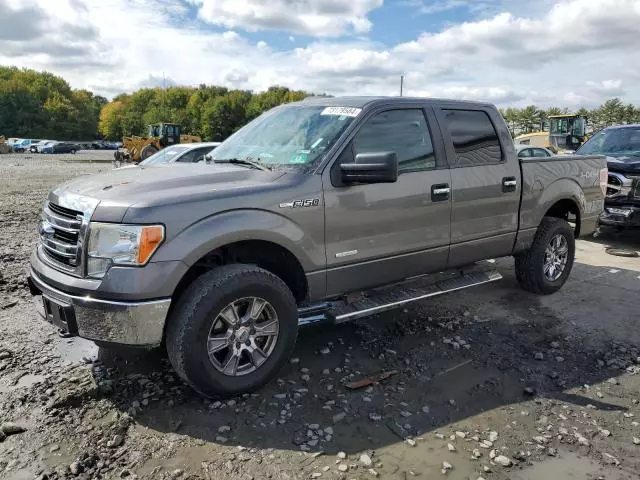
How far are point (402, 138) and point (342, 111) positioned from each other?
0.56 metres

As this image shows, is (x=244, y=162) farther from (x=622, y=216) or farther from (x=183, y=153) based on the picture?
(x=183, y=153)

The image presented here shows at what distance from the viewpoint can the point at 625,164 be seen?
859cm

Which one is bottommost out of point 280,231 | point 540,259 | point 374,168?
point 540,259

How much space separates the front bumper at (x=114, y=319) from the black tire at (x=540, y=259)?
404cm

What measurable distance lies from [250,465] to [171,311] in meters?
1.09

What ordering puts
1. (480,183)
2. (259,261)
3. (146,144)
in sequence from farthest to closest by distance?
1. (146,144)
2. (480,183)
3. (259,261)

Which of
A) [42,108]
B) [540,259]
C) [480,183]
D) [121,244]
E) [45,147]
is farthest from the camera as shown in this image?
[42,108]

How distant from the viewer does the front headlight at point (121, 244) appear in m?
3.16

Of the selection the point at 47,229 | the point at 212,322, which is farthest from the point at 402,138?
the point at 47,229

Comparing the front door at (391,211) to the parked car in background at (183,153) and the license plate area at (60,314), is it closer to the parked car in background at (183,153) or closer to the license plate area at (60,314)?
the license plate area at (60,314)

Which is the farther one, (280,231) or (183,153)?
(183,153)

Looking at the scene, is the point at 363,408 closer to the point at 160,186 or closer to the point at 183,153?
the point at 160,186

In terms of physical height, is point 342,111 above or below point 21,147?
above

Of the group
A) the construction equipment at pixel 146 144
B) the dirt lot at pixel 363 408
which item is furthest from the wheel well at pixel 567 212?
the construction equipment at pixel 146 144
